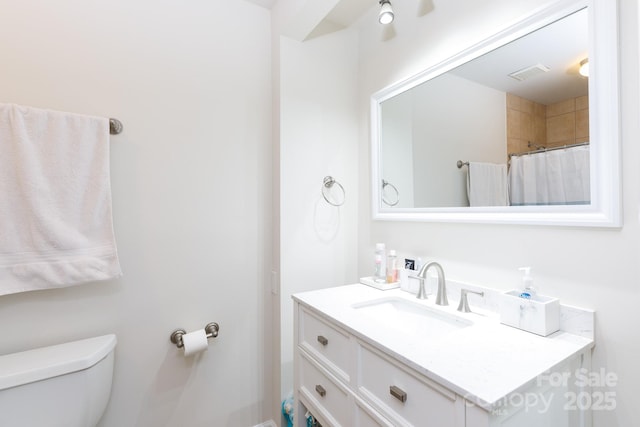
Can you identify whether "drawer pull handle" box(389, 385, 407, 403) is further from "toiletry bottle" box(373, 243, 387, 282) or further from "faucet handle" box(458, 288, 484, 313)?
"toiletry bottle" box(373, 243, 387, 282)

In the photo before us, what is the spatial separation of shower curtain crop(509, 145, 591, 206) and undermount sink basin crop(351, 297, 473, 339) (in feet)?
1.61

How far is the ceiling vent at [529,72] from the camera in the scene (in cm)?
100

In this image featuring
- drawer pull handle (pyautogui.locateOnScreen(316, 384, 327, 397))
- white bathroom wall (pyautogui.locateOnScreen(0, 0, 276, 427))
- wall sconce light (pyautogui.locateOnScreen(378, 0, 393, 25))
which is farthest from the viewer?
wall sconce light (pyautogui.locateOnScreen(378, 0, 393, 25))

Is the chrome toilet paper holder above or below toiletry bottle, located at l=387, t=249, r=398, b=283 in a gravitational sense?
below

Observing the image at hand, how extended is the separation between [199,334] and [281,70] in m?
1.44

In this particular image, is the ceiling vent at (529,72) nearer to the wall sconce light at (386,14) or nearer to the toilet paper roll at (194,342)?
the wall sconce light at (386,14)

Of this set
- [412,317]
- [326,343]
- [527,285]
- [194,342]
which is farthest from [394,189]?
[194,342]

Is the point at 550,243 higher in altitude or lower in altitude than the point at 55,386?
higher

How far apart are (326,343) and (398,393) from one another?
14.1 inches

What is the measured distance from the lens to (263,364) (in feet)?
5.48

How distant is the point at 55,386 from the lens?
40.9 inches

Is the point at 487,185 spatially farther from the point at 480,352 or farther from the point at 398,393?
the point at 398,393

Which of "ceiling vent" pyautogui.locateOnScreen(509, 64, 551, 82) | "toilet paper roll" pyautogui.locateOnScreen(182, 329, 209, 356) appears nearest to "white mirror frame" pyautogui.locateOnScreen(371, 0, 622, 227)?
"ceiling vent" pyautogui.locateOnScreen(509, 64, 551, 82)

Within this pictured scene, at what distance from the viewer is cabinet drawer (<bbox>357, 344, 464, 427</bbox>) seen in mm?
659
